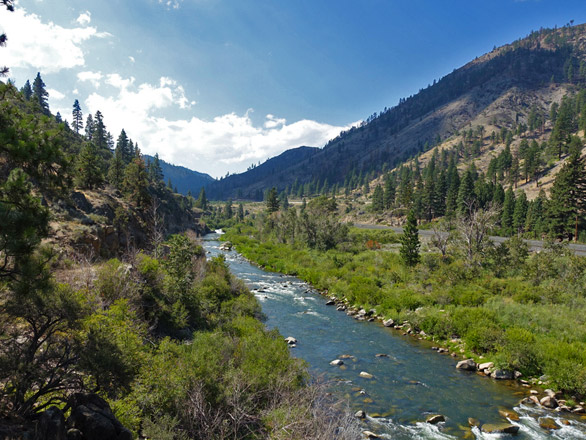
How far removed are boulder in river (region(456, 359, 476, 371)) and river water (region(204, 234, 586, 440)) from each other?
0.42m

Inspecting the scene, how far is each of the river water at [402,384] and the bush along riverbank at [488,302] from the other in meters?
1.65

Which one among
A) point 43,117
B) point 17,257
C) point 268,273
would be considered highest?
point 43,117

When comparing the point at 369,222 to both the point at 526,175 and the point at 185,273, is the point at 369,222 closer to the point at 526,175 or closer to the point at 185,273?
the point at 526,175

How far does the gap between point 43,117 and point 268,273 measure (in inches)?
1764

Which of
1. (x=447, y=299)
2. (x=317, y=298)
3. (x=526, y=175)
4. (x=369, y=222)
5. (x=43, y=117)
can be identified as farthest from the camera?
(x=369, y=222)

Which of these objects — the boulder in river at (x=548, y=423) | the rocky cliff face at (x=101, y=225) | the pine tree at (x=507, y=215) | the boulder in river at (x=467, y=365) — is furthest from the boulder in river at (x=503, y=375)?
the pine tree at (x=507, y=215)

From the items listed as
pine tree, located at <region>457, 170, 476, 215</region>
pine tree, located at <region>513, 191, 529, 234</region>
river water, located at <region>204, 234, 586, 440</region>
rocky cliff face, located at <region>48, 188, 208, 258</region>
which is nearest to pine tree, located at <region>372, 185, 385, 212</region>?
pine tree, located at <region>457, 170, 476, 215</region>

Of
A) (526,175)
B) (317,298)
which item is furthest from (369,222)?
(317,298)

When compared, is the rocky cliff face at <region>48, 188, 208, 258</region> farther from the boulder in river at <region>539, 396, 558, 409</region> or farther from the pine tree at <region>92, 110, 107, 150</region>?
the pine tree at <region>92, 110, 107, 150</region>

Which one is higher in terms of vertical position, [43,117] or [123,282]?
[43,117]

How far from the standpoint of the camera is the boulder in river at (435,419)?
13.9m

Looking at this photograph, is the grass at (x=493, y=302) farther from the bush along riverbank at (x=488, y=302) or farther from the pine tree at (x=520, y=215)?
the pine tree at (x=520, y=215)

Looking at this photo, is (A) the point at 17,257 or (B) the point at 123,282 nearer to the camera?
(A) the point at 17,257

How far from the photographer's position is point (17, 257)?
6828 mm
